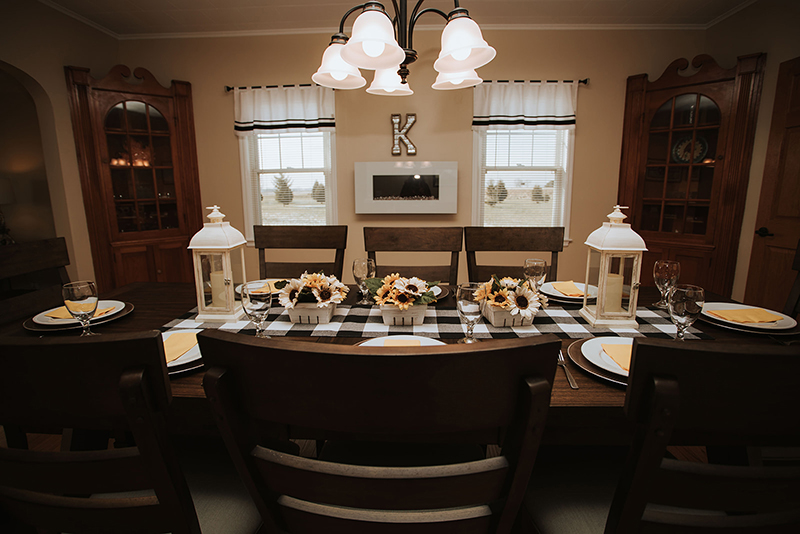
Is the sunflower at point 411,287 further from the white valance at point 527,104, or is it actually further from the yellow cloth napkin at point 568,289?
the white valance at point 527,104

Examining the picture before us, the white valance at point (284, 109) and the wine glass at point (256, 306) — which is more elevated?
the white valance at point (284, 109)

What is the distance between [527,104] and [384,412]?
11.2 ft

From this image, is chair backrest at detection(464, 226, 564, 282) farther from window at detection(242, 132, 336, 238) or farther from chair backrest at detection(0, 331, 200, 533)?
window at detection(242, 132, 336, 238)

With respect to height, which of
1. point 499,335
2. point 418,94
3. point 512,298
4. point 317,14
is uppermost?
point 317,14

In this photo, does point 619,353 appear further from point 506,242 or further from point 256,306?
point 506,242

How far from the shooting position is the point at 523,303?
1165 millimetres

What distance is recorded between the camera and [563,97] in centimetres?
329

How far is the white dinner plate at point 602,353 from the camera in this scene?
88 centimetres

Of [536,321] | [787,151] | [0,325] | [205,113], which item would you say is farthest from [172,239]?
[787,151]

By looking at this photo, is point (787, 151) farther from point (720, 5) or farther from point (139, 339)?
point (139, 339)

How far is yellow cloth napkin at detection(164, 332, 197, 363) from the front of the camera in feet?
3.12

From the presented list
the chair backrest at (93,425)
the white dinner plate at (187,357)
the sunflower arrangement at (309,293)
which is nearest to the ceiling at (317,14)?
the sunflower arrangement at (309,293)

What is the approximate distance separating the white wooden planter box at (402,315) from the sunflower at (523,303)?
0.26 m

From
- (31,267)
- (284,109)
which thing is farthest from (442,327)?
(284,109)
